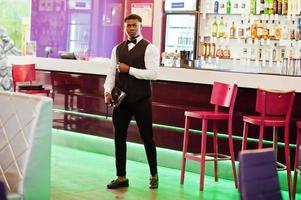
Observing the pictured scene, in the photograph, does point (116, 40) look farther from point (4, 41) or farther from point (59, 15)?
point (4, 41)

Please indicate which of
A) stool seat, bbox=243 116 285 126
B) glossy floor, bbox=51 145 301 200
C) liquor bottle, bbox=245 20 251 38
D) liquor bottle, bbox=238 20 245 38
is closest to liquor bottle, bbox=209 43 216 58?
liquor bottle, bbox=238 20 245 38

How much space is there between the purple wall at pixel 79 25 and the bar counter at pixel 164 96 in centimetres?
194

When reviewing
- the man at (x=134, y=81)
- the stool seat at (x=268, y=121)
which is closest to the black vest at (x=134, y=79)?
the man at (x=134, y=81)

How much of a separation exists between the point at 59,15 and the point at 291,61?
16.0 ft

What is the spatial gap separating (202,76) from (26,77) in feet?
8.23

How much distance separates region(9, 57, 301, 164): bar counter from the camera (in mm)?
5824

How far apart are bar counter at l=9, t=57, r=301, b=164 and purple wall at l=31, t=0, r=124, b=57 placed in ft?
6.38

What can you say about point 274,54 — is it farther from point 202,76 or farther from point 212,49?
point 202,76

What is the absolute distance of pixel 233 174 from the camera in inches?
229

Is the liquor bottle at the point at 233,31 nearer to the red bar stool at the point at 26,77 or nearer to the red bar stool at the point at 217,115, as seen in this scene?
the red bar stool at the point at 26,77

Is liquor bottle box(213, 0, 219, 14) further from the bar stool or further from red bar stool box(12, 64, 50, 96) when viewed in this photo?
the bar stool

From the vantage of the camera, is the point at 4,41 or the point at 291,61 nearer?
the point at 291,61

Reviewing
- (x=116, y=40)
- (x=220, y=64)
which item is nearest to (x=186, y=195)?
(x=220, y=64)

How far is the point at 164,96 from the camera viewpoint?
661cm
